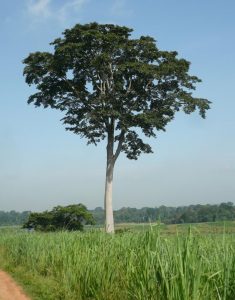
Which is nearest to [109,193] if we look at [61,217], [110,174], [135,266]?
[110,174]

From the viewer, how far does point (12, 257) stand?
50.4 ft

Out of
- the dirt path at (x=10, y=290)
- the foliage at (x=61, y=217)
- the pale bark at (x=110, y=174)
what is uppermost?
the pale bark at (x=110, y=174)

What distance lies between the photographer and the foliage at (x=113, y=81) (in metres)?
27.2

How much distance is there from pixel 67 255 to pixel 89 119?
18.3 m

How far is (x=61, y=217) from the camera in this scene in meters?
38.7

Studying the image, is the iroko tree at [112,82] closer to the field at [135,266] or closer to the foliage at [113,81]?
the foliage at [113,81]

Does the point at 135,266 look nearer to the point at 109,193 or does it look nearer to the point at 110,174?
the point at 109,193

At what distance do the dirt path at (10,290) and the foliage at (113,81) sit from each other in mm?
15610

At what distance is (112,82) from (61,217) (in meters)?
14.8

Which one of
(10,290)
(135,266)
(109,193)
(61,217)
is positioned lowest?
(10,290)

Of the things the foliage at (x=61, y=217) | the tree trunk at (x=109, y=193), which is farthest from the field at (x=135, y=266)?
the foliage at (x=61, y=217)

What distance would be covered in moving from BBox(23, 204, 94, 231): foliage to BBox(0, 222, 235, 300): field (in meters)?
23.3

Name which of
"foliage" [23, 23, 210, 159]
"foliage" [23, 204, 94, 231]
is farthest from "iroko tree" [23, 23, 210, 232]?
"foliage" [23, 204, 94, 231]

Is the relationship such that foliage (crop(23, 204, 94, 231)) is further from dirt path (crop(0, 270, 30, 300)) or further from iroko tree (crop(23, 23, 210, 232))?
dirt path (crop(0, 270, 30, 300))
